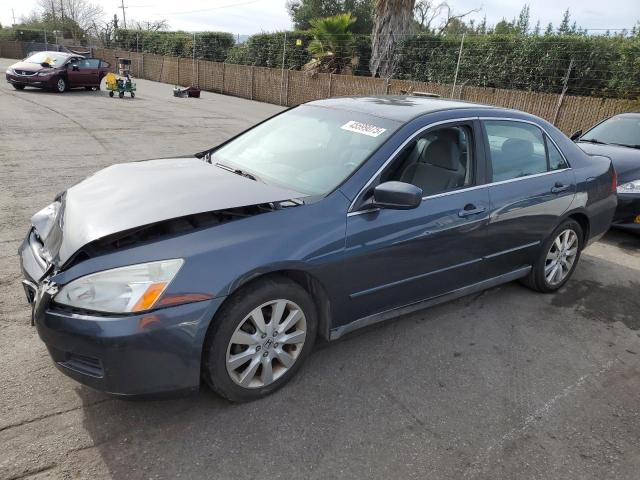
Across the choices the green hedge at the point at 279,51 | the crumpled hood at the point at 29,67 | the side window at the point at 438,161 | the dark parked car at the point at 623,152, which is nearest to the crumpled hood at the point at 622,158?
the dark parked car at the point at 623,152

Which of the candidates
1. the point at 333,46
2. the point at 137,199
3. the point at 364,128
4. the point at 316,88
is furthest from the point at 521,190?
the point at 333,46

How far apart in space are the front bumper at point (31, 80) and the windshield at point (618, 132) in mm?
18628

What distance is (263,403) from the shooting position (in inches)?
113

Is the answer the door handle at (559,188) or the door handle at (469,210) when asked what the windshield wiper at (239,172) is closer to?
the door handle at (469,210)

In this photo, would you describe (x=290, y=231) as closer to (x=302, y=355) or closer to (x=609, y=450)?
(x=302, y=355)

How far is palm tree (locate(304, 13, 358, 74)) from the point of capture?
20109 millimetres

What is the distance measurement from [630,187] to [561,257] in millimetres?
2311

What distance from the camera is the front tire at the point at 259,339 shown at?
262cm

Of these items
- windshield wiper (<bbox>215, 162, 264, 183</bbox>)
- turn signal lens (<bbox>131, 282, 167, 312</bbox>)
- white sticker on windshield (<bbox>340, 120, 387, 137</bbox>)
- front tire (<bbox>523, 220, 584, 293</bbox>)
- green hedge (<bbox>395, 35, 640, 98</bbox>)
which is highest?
green hedge (<bbox>395, 35, 640, 98</bbox>)

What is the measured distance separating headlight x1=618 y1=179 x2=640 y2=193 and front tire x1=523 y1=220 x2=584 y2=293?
1895mm

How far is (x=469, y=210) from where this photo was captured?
11.9ft

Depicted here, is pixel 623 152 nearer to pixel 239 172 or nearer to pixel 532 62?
pixel 239 172

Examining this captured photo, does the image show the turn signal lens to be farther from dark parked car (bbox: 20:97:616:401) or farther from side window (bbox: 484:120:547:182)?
side window (bbox: 484:120:547:182)

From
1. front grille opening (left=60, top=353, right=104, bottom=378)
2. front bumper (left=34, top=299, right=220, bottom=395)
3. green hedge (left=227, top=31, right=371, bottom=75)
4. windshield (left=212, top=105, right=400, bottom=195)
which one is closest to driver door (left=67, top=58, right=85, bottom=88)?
green hedge (left=227, top=31, right=371, bottom=75)
